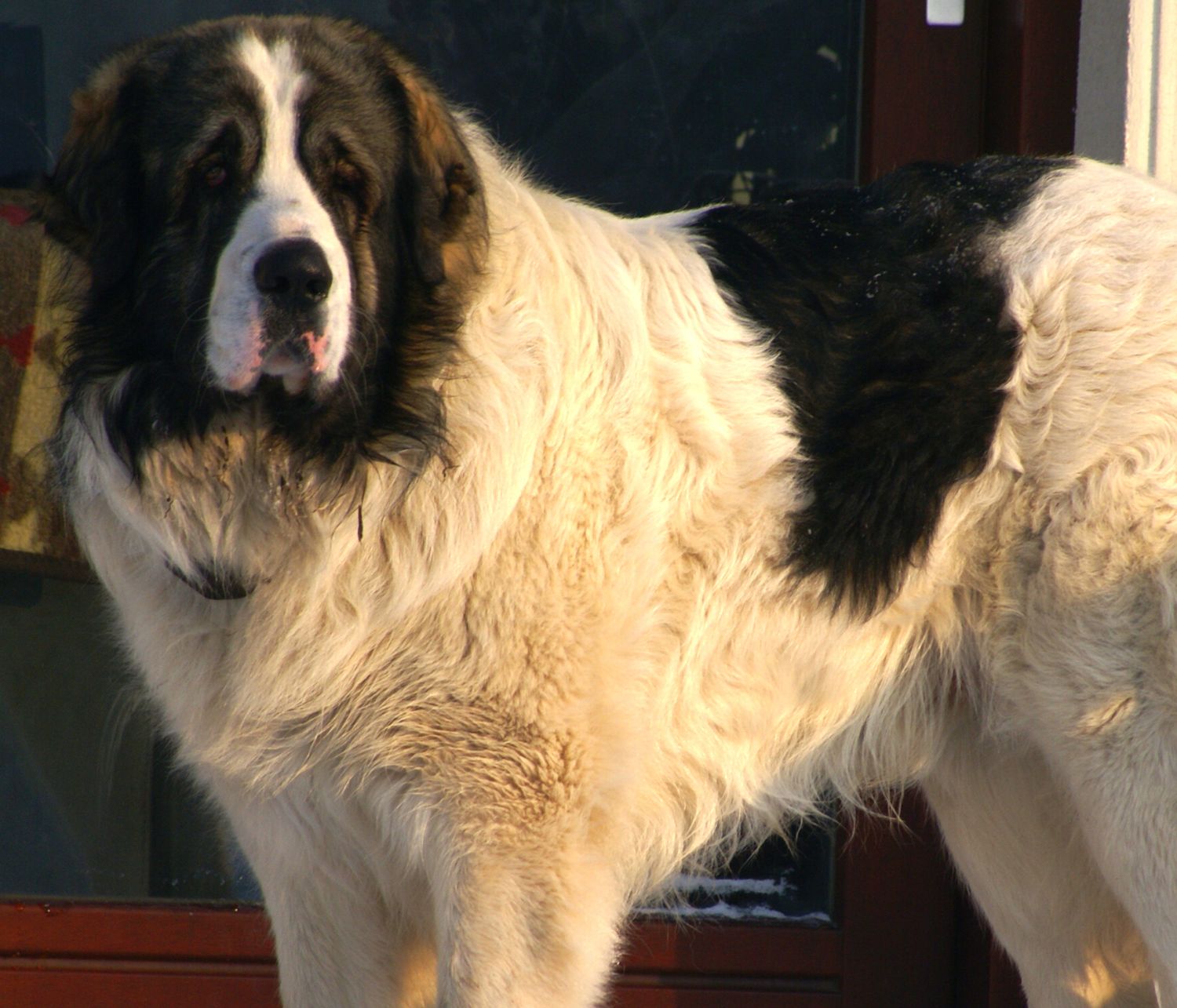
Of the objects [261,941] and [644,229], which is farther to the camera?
[261,941]

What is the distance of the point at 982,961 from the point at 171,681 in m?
2.15

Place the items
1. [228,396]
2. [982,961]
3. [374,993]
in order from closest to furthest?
[228,396]
[374,993]
[982,961]

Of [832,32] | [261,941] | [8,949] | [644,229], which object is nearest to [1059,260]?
[644,229]

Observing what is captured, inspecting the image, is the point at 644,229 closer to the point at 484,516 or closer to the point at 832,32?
the point at 484,516

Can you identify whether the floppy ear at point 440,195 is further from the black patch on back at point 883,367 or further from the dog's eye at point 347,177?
the black patch on back at point 883,367

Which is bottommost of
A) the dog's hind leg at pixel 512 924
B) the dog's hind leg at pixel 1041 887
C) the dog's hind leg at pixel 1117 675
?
the dog's hind leg at pixel 1041 887

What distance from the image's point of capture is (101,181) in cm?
203

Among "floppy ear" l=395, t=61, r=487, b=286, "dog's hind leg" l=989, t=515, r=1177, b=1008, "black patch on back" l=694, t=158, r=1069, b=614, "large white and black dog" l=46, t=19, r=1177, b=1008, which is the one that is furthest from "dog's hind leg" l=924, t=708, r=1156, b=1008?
"floppy ear" l=395, t=61, r=487, b=286

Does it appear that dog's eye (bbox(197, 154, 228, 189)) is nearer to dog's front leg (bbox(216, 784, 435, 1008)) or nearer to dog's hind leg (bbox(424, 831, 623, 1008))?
dog's front leg (bbox(216, 784, 435, 1008))

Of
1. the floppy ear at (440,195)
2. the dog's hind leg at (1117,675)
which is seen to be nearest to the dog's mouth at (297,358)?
the floppy ear at (440,195)

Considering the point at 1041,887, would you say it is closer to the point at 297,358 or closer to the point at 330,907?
the point at 330,907

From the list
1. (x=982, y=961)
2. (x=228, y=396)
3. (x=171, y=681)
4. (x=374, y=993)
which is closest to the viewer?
(x=228, y=396)

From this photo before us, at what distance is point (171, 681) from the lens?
2197 millimetres

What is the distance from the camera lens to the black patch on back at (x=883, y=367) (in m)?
2.27
